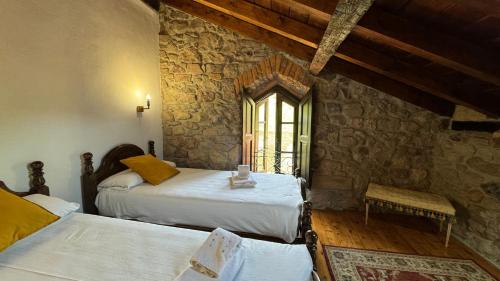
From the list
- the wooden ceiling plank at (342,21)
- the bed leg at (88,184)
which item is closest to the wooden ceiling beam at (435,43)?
the wooden ceiling plank at (342,21)

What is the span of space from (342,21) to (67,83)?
2420mm

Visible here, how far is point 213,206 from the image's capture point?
7.30ft

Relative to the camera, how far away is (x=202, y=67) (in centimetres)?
356

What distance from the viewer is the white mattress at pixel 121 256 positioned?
1.23 metres

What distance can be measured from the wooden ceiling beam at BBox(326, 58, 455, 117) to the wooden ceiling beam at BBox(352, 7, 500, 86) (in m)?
1.33

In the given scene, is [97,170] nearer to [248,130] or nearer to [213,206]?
[213,206]

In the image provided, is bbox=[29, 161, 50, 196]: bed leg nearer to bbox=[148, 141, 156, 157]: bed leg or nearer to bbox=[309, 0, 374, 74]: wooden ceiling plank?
bbox=[148, 141, 156, 157]: bed leg

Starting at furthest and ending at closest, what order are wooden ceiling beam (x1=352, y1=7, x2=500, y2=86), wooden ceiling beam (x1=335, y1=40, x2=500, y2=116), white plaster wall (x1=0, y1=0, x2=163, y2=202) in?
wooden ceiling beam (x1=335, y1=40, x2=500, y2=116)
white plaster wall (x1=0, y1=0, x2=163, y2=202)
wooden ceiling beam (x1=352, y1=7, x2=500, y2=86)

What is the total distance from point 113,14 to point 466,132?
4.32 m

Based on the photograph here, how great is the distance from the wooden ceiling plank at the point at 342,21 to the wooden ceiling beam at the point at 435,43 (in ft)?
0.50

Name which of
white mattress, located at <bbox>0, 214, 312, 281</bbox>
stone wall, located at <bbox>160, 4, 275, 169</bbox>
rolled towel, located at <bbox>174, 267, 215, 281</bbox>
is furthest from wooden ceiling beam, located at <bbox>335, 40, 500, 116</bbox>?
rolled towel, located at <bbox>174, 267, 215, 281</bbox>

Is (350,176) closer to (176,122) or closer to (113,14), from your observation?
(176,122)

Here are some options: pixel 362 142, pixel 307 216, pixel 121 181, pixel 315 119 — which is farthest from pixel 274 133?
pixel 121 181

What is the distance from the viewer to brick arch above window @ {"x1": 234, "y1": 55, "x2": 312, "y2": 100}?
131 inches
